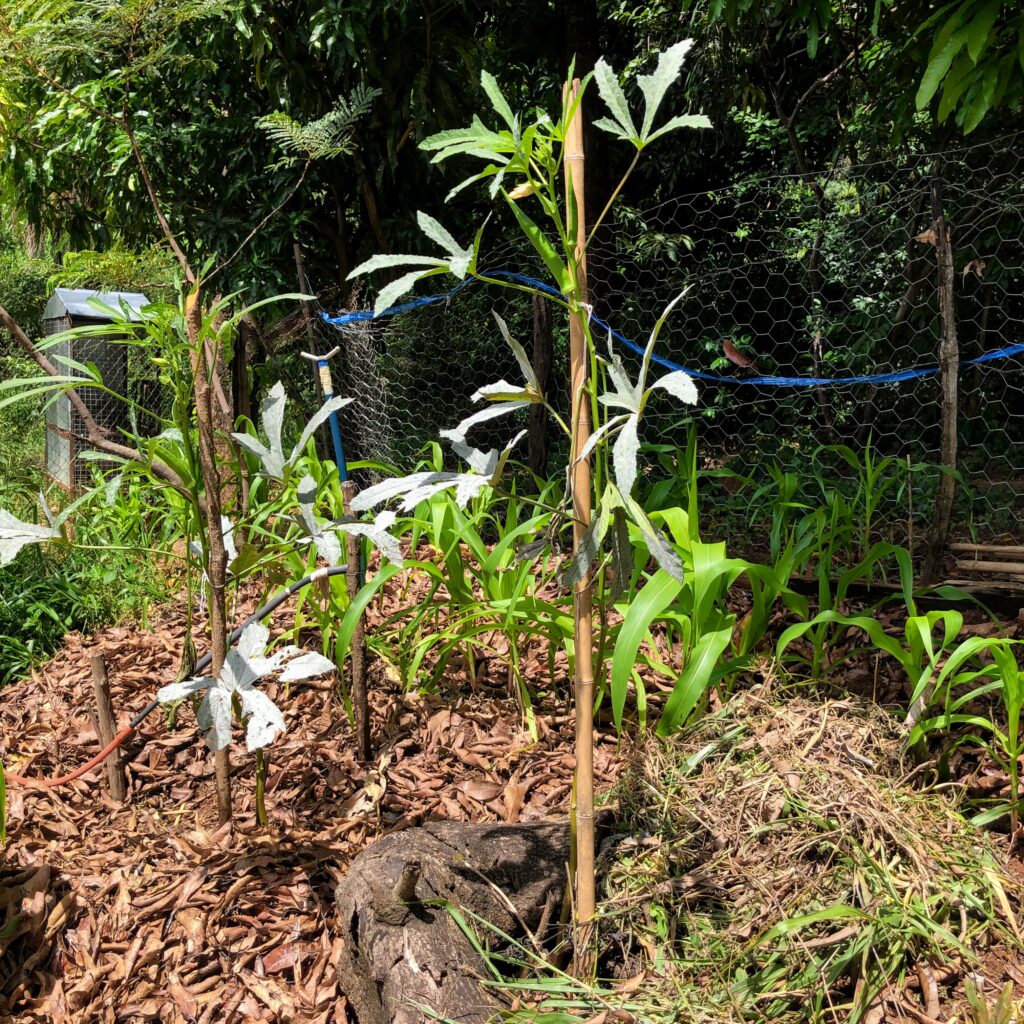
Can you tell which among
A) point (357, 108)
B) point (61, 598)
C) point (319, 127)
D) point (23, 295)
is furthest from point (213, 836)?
point (23, 295)

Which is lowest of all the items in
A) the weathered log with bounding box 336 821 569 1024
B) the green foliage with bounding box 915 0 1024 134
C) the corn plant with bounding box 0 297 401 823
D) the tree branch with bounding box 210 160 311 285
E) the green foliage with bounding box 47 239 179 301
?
the weathered log with bounding box 336 821 569 1024

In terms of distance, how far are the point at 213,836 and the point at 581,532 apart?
0.96 meters

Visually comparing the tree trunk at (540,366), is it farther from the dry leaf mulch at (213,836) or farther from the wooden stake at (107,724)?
the wooden stake at (107,724)

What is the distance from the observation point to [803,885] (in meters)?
1.32

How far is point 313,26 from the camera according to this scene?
141 inches

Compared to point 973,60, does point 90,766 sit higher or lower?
lower

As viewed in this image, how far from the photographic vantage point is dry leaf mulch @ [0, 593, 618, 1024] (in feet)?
4.52

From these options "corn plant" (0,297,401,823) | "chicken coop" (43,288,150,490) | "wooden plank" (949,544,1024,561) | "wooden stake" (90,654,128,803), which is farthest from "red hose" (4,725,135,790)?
"chicken coop" (43,288,150,490)

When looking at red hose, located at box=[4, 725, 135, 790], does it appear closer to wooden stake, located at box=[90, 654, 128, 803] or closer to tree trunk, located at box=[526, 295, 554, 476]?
wooden stake, located at box=[90, 654, 128, 803]

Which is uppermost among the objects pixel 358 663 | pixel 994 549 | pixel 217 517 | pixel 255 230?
pixel 255 230

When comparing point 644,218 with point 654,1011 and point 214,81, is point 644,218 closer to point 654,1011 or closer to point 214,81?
point 214,81

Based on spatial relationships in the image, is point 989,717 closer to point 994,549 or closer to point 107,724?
point 994,549

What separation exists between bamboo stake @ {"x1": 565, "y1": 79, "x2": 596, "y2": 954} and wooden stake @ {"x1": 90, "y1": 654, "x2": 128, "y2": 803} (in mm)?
1020

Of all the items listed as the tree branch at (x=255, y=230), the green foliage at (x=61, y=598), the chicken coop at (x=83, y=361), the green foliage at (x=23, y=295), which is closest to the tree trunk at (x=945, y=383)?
the tree branch at (x=255, y=230)
